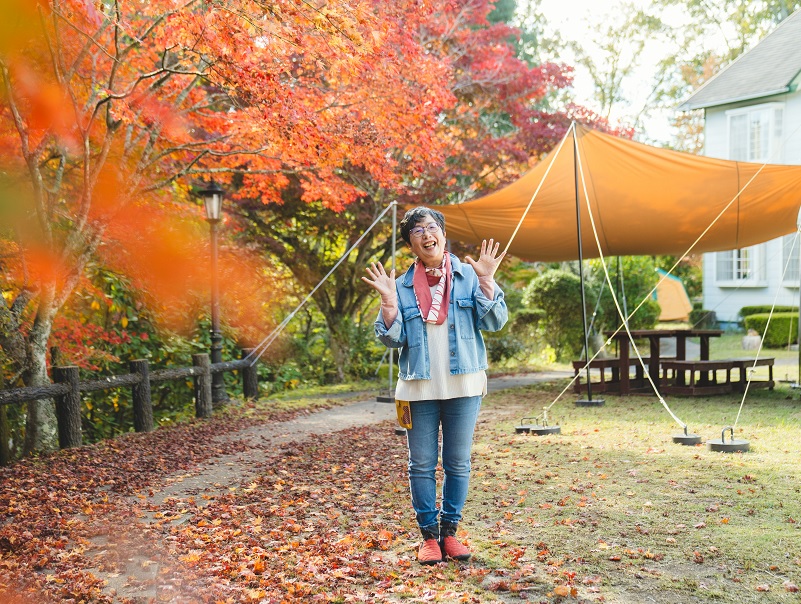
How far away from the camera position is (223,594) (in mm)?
3088

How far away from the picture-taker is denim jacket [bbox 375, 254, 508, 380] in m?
3.31

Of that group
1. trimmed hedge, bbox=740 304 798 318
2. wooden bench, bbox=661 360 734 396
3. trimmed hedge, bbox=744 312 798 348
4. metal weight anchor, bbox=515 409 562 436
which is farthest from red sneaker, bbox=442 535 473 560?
trimmed hedge, bbox=740 304 798 318

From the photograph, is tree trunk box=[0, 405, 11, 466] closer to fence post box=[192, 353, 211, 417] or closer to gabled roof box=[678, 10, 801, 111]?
fence post box=[192, 353, 211, 417]

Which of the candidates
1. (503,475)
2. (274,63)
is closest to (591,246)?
(274,63)

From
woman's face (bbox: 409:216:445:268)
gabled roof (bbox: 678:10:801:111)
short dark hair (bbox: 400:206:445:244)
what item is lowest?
woman's face (bbox: 409:216:445:268)

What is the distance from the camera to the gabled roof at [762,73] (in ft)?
57.5

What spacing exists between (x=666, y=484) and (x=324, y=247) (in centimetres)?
816

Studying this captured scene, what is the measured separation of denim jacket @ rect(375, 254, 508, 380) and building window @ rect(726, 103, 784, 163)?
1626 centimetres

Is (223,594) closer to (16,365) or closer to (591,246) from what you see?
(16,365)

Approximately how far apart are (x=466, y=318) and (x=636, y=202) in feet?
20.9

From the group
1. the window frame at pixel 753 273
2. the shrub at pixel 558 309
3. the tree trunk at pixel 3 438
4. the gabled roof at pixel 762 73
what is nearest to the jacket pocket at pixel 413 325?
the tree trunk at pixel 3 438

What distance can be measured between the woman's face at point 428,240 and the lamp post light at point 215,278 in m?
5.84

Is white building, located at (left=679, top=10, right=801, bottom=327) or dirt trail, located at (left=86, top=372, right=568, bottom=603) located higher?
white building, located at (left=679, top=10, right=801, bottom=327)

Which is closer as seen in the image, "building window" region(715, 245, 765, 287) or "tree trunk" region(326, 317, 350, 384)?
"tree trunk" region(326, 317, 350, 384)
